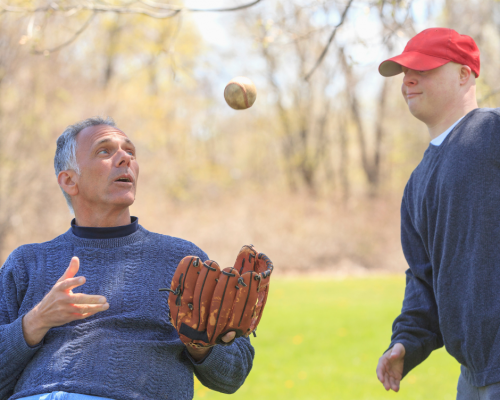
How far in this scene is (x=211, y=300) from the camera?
6.57ft

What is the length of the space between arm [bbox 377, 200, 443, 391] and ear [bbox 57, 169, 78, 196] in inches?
63.6

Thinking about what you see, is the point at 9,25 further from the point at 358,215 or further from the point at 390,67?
the point at 358,215

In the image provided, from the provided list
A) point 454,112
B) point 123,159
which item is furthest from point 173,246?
point 454,112

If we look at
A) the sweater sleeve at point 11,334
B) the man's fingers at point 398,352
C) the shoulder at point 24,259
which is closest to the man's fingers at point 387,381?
the man's fingers at point 398,352

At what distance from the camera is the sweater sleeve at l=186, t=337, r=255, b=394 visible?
7.38 ft

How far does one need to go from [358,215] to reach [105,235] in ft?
55.3

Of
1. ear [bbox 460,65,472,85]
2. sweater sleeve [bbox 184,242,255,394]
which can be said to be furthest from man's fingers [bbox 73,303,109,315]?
ear [bbox 460,65,472,85]

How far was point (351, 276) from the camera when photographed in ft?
50.3

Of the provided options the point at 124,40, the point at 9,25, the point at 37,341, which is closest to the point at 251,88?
the point at 37,341

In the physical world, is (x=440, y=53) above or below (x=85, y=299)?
above

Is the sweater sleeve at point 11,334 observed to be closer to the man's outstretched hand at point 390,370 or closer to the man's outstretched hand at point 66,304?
the man's outstretched hand at point 66,304

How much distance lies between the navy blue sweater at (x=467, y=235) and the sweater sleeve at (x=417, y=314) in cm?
11

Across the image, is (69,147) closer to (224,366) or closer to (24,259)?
(24,259)

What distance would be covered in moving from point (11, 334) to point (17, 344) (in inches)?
2.0
